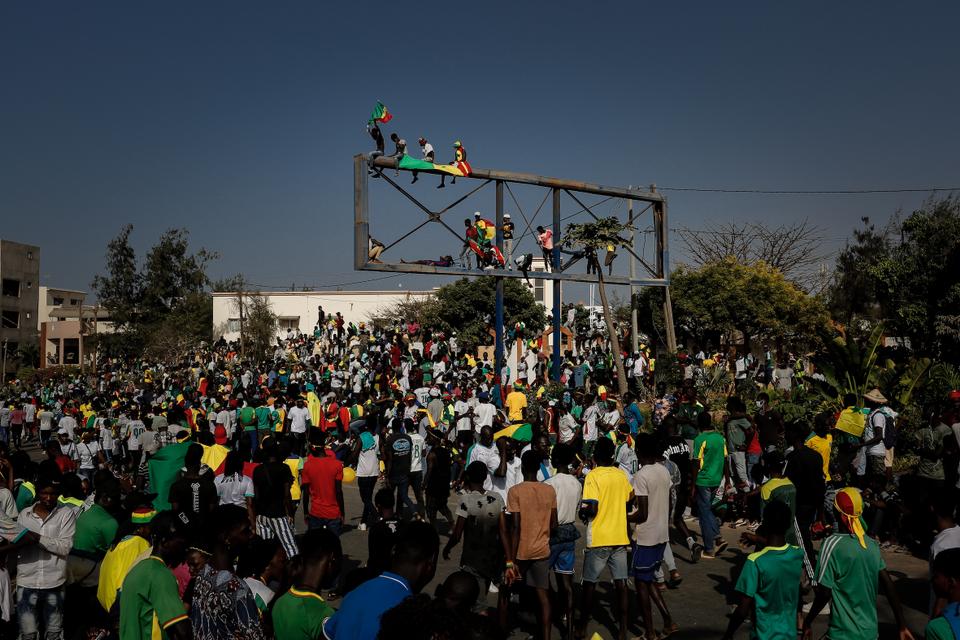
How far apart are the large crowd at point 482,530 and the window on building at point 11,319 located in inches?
2057

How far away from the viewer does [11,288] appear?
59031mm

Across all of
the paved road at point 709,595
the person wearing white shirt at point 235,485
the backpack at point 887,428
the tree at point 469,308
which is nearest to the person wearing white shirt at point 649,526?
the paved road at point 709,595

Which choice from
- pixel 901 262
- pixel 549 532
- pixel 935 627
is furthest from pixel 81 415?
pixel 901 262

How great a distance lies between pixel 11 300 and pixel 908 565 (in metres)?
65.2

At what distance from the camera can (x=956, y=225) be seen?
875 inches

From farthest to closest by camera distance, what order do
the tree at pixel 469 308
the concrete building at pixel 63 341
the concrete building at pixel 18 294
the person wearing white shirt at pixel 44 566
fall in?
the concrete building at pixel 63 341 < the concrete building at pixel 18 294 < the tree at pixel 469 308 < the person wearing white shirt at pixel 44 566

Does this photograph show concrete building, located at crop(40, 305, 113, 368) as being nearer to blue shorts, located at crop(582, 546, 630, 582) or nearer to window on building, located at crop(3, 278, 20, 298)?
window on building, located at crop(3, 278, 20, 298)

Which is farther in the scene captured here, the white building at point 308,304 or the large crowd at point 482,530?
the white building at point 308,304

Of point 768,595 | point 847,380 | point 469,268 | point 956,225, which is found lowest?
point 768,595

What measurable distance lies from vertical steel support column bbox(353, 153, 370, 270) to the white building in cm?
4665

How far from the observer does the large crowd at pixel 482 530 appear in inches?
158

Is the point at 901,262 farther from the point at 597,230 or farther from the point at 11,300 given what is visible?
the point at 11,300

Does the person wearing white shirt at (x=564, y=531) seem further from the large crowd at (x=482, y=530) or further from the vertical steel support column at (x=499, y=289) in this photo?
the vertical steel support column at (x=499, y=289)

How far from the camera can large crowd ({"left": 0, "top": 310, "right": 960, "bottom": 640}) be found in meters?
4.01
